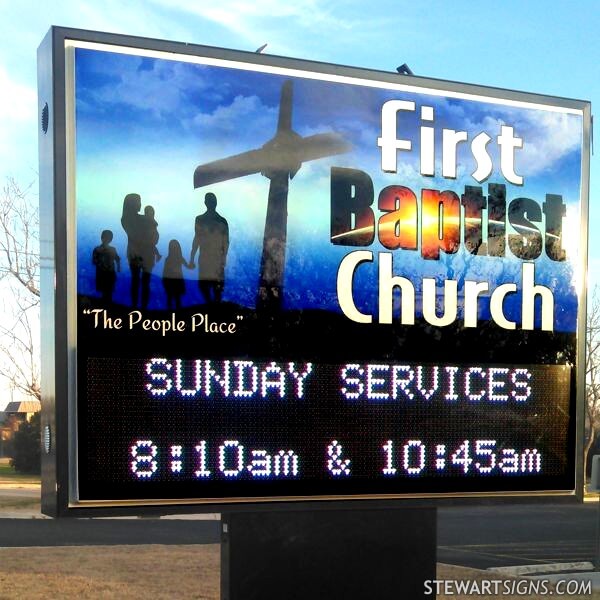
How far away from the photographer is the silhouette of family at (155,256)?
5289mm

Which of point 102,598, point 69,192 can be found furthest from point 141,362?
point 102,598

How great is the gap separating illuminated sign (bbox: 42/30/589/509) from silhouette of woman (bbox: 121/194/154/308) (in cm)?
1

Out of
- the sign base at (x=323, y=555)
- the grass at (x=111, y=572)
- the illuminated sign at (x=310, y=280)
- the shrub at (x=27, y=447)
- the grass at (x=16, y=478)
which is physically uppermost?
the illuminated sign at (x=310, y=280)

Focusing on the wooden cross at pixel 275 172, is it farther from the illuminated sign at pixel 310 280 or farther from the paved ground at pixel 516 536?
the paved ground at pixel 516 536

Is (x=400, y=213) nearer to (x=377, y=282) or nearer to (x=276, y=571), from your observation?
(x=377, y=282)

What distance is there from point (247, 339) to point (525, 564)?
11010 millimetres

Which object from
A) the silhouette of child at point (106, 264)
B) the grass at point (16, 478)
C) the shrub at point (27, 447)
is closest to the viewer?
the silhouette of child at point (106, 264)

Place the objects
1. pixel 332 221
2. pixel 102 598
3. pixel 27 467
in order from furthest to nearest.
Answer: pixel 27 467
pixel 102 598
pixel 332 221

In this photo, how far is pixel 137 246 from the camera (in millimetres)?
5336

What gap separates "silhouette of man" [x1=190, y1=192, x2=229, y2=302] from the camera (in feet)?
17.9

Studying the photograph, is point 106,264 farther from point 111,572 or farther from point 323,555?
point 111,572

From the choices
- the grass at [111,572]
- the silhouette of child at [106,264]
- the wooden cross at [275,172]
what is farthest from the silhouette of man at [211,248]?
the grass at [111,572]

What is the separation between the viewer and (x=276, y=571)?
605cm

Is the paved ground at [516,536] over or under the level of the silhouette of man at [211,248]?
under
